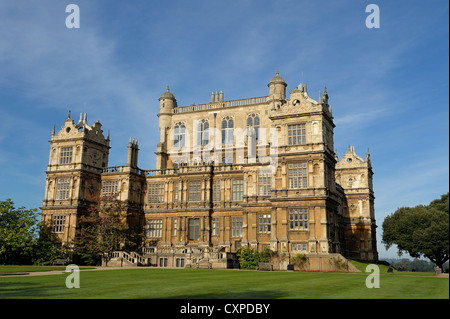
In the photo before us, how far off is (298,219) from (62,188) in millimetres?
33710

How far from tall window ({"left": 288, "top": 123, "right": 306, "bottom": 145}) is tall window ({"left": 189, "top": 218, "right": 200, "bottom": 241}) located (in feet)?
57.9

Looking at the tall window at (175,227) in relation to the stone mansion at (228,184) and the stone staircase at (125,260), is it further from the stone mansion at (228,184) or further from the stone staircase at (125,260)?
the stone staircase at (125,260)

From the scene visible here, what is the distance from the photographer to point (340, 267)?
42375mm

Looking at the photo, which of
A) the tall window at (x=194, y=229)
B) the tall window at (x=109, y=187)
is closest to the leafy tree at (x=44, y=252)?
the tall window at (x=109, y=187)

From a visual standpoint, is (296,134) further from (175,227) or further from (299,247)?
(175,227)

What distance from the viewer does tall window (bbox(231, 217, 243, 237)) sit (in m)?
54.6

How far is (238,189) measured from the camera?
55.6m

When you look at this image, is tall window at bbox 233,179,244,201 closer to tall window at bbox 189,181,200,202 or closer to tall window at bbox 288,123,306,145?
tall window at bbox 189,181,200,202

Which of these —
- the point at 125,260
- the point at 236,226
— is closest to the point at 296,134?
the point at 236,226

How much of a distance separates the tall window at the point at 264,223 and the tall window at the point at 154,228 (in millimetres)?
15743

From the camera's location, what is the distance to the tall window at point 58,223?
57000mm

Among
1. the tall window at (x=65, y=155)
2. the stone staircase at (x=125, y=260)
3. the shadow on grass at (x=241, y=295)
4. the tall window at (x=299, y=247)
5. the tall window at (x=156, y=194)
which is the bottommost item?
the shadow on grass at (x=241, y=295)
